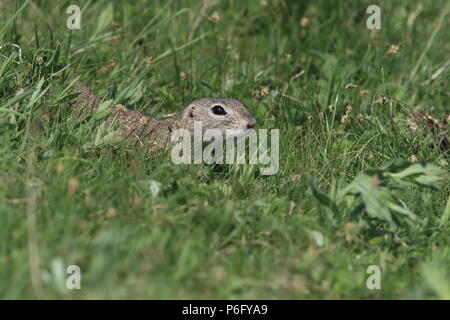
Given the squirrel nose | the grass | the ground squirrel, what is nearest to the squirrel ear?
the ground squirrel

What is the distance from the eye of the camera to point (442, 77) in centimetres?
635

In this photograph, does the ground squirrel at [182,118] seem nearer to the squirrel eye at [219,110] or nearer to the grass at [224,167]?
the squirrel eye at [219,110]

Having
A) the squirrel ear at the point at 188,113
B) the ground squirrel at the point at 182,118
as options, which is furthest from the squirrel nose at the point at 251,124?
the squirrel ear at the point at 188,113

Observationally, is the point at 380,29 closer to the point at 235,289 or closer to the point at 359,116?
the point at 359,116

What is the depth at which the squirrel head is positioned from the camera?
208 inches

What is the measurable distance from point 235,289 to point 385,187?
0.99m

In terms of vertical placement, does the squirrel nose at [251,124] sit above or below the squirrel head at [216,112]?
below

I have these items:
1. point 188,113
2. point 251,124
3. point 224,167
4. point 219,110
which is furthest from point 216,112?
point 224,167

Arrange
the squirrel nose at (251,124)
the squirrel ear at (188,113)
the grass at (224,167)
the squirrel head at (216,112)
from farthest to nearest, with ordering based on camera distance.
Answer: the squirrel ear at (188,113) → the squirrel head at (216,112) → the squirrel nose at (251,124) → the grass at (224,167)

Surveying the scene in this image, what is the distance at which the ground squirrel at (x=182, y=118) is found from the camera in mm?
5176

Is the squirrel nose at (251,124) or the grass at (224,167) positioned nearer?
the grass at (224,167)

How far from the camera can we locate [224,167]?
470 centimetres
